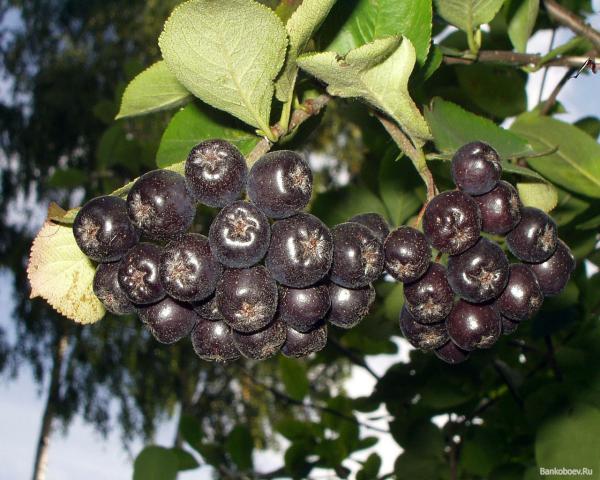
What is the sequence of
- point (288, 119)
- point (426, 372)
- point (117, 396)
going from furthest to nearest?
point (117, 396), point (426, 372), point (288, 119)

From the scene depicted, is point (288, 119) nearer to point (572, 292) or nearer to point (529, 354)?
point (572, 292)

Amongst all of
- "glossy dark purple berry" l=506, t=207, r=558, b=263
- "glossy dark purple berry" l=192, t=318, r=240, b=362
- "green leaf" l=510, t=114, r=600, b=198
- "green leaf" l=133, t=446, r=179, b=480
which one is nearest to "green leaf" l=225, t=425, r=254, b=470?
"green leaf" l=133, t=446, r=179, b=480

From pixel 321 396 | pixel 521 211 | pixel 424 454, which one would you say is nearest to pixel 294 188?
pixel 521 211

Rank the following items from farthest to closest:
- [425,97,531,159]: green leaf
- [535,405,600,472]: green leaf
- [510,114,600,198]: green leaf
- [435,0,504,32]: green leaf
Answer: [535,405,600,472]: green leaf
[510,114,600,198]: green leaf
[435,0,504,32]: green leaf
[425,97,531,159]: green leaf

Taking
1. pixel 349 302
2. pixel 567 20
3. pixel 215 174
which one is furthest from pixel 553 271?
pixel 567 20

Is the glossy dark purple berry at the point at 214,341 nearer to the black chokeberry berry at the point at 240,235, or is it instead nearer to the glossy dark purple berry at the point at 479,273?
the black chokeberry berry at the point at 240,235

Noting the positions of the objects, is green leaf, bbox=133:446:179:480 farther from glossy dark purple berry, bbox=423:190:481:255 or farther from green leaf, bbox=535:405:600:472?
glossy dark purple berry, bbox=423:190:481:255

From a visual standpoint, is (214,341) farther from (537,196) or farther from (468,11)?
(468,11)
